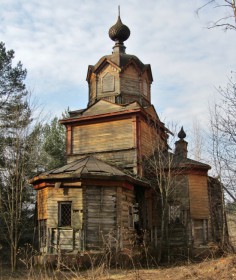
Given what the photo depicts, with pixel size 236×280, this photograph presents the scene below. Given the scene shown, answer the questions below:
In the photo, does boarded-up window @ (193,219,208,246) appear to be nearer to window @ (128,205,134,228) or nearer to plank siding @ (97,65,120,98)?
window @ (128,205,134,228)

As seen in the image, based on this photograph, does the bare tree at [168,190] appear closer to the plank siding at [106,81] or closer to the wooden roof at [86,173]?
the wooden roof at [86,173]

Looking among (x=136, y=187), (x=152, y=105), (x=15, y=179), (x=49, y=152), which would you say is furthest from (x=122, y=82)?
(x=49, y=152)

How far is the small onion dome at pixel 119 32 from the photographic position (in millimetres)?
21516

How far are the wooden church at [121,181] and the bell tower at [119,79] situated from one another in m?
0.05

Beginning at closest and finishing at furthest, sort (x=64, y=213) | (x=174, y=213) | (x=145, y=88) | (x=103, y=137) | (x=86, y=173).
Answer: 1. (x=86, y=173)
2. (x=64, y=213)
3. (x=174, y=213)
4. (x=103, y=137)
5. (x=145, y=88)

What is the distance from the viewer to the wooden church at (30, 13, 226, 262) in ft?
48.0

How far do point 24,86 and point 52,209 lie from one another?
555 inches

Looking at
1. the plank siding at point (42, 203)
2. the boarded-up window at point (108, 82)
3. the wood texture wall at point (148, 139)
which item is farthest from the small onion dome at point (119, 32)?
the plank siding at point (42, 203)

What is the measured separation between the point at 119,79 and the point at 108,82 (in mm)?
669

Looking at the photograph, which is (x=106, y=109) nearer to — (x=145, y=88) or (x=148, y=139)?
(x=148, y=139)

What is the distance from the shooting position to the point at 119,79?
19.9 meters

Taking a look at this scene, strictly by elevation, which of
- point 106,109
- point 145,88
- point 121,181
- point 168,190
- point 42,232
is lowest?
point 42,232

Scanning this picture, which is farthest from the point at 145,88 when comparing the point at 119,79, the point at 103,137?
the point at 103,137

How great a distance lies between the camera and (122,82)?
65.3ft
